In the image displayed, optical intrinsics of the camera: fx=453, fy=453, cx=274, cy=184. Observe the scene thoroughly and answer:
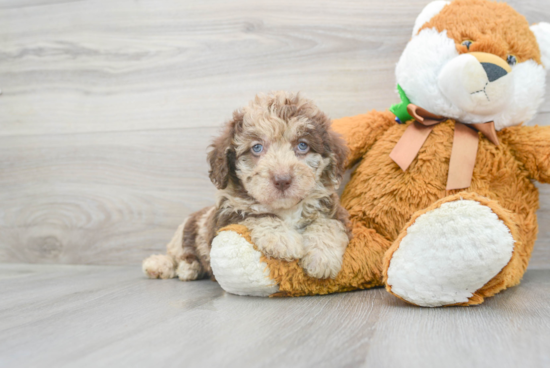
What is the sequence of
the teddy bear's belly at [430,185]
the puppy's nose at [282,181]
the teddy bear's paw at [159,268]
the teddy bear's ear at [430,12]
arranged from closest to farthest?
1. the puppy's nose at [282,181]
2. the teddy bear's belly at [430,185]
3. the teddy bear's ear at [430,12]
4. the teddy bear's paw at [159,268]

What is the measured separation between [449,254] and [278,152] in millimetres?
661

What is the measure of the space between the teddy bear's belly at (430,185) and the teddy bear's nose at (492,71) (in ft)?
0.84

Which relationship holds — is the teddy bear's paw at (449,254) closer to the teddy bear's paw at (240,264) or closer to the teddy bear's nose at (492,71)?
the teddy bear's paw at (240,264)

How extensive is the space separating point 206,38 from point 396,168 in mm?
1306

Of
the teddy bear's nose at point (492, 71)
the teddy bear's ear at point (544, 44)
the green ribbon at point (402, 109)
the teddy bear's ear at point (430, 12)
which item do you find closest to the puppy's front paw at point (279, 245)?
the green ribbon at point (402, 109)

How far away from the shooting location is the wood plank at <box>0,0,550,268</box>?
2.33 meters

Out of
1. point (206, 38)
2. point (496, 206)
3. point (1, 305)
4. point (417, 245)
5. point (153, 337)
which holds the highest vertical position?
point (206, 38)

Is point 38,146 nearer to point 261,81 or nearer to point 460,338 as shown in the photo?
point 261,81

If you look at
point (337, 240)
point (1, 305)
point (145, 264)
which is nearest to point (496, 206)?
point (337, 240)

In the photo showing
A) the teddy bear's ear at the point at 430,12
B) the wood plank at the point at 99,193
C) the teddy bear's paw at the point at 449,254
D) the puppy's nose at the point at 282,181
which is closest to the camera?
the teddy bear's paw at the point at 449,254

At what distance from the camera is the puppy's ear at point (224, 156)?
168 cm

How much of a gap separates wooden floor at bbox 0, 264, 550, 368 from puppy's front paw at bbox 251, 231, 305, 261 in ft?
0.53

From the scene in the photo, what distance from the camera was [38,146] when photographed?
108 inches

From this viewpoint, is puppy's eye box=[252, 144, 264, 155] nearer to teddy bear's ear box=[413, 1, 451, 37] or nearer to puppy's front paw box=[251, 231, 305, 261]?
puppy's front paw box=[251, 231, 305, 261]
